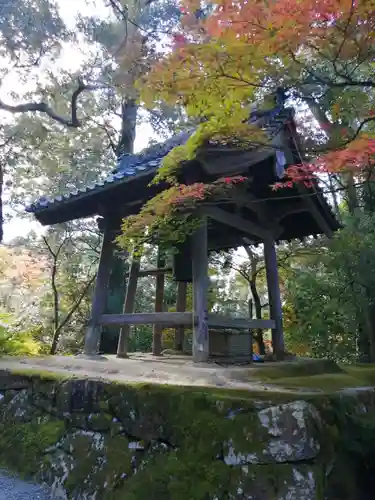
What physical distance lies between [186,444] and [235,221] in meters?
3.44

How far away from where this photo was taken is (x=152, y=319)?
15.2 ft

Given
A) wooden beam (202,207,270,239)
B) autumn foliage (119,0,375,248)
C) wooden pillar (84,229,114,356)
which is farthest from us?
wooden pillar (84,229,114,356)

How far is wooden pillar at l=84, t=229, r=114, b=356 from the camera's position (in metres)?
5.15

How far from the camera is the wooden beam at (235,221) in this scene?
4875mm

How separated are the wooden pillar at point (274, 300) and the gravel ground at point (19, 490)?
11.7ft

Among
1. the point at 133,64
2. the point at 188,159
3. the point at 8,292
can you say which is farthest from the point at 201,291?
the point at 8,292

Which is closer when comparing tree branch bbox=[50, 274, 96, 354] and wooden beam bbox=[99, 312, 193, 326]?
wooden beam bbox=[99, 312, 193, 326]

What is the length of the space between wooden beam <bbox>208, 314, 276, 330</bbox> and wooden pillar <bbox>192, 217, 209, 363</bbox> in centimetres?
14

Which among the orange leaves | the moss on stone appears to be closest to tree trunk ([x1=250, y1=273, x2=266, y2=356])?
the orange leaves

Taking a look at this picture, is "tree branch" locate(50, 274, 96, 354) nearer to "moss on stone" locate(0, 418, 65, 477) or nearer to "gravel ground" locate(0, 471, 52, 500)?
"moss on stone" locate(0, 418, 65, 477)

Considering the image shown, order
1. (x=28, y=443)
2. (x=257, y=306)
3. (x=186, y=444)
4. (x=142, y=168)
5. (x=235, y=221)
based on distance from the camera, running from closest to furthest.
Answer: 1. (x=186, y=444)
2. (x=28, y=443)
3. (x=142, y=168)
4. (x=235, y=221)
5. (x=257, y=306)

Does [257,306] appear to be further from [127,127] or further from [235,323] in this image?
[127,127]

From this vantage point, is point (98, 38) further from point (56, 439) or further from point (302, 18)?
point (56, 439)

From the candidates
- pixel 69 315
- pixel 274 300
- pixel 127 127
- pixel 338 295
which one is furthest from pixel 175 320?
pixel 127 127
